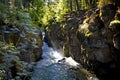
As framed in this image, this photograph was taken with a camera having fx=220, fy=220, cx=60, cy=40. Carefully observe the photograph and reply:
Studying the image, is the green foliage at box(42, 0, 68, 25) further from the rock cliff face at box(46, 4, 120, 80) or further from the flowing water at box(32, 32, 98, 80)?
the rock cliff face at box(46, 4, 120, 80)

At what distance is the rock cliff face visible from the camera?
1492 centimetres

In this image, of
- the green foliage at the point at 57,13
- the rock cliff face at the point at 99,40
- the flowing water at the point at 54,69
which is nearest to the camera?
the rock cliff face at the point at 99,40

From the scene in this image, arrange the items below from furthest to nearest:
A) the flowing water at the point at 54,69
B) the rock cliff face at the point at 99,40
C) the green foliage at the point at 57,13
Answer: the green foliage at the point at 57,13, the flowing water at the point at 54,69, the rock cliff face at the point at 99,40

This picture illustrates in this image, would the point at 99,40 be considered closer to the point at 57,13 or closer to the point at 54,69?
the point at 54,69

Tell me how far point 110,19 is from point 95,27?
1.83 m

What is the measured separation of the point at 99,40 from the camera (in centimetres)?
1588

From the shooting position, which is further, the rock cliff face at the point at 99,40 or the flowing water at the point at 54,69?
the flowing water at the point at 54,69

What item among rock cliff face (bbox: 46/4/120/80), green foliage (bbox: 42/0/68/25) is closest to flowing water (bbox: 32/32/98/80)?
rock cliff face (bbox: 46/4/120/80)

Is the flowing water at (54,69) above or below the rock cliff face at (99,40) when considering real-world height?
below

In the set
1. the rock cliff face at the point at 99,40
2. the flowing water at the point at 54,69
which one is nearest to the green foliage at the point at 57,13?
the flowing water at the point at 54,69

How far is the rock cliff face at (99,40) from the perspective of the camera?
14.9 meters

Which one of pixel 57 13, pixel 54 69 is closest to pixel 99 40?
pixel 54 69

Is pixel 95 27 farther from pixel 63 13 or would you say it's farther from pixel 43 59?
pixel 63 13

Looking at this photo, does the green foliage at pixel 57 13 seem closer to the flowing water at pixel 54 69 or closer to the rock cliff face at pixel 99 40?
the flowing water at pixel 54 69
